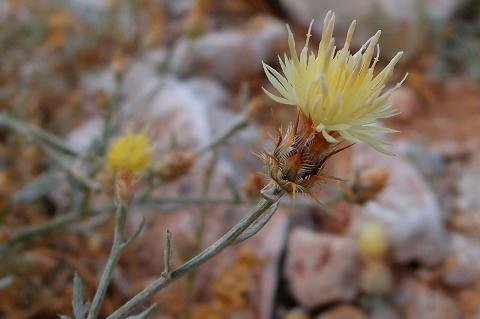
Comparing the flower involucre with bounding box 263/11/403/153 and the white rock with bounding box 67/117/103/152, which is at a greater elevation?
the flower involucre with bounding box 263/11/403/153

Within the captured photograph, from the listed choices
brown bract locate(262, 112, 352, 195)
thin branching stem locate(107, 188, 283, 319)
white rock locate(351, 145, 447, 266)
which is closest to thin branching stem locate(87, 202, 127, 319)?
thin branching stem locate(107, 188, 283, 319)

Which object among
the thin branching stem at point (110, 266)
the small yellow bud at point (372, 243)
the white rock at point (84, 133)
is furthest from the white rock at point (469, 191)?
the thin branching stem at point (110, 266)

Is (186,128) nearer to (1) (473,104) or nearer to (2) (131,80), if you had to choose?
(2) (131,80)

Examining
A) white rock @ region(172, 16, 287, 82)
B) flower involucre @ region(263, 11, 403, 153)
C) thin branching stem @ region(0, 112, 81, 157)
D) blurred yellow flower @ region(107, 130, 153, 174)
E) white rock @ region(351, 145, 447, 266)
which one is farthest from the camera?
white rock @ region(172, 16, 287, 82)

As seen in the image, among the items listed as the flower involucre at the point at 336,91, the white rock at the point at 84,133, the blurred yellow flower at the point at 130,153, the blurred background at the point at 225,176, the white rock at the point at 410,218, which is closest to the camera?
Result: the flower involucre at the point at 336,91

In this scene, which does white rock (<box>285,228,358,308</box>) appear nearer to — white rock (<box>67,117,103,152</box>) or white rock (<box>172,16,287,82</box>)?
white rock (<box>67,117,103,152</box>)

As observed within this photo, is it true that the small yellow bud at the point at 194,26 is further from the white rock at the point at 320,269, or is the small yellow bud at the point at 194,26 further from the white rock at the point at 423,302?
the white rock at the point at 423,302

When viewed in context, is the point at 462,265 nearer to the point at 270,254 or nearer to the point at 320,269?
the point at 320,269

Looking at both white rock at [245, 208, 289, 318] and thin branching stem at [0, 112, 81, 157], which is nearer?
thin branching stem at [0, 112, 81, 157]
